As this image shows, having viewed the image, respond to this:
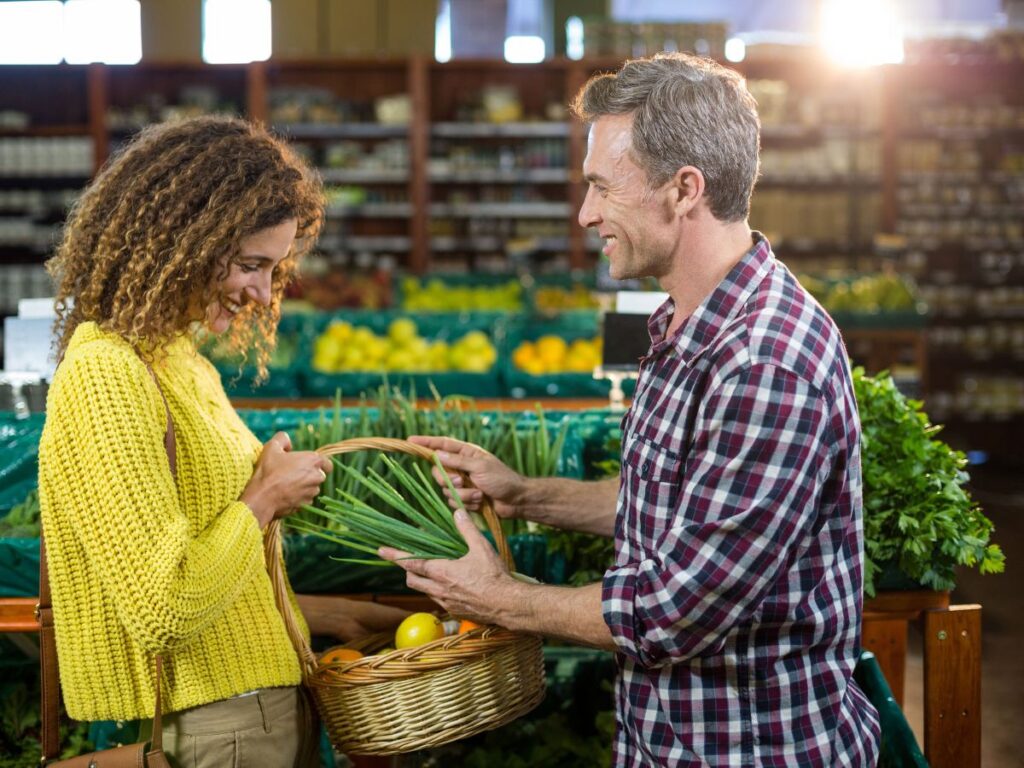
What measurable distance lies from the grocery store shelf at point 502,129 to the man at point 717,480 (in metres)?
7.24

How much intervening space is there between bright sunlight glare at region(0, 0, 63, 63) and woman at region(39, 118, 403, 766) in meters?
8.87

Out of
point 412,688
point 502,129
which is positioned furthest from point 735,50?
point 412,688

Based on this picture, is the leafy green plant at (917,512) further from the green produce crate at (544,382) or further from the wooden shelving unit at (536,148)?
the wooden shelving unit at (536,148)

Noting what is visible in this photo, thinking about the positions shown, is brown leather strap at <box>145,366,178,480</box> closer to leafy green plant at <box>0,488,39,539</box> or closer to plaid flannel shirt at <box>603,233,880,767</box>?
plaid flannel shirt at <box>603,233,880,767</box>

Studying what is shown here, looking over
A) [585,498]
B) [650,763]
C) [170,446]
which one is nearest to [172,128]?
[170,446]

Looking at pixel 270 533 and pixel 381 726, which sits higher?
pixel 270 533

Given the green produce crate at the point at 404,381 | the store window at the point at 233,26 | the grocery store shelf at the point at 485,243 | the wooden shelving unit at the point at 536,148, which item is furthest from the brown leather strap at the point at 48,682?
the store window at the point at 233,26

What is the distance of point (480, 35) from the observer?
34.8ft

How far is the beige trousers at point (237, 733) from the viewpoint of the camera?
155 cm

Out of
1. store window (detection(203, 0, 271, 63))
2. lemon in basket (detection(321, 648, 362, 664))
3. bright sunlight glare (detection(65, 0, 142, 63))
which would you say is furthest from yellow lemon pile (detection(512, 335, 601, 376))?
bright sunlight glare (detection(65, 0, 142, 63))

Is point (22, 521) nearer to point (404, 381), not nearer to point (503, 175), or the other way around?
point (404, 381)

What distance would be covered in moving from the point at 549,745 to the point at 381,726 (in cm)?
97

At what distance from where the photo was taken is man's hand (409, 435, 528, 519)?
192 cm

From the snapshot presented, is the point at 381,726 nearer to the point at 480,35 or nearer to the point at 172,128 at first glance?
the point at 172,128
